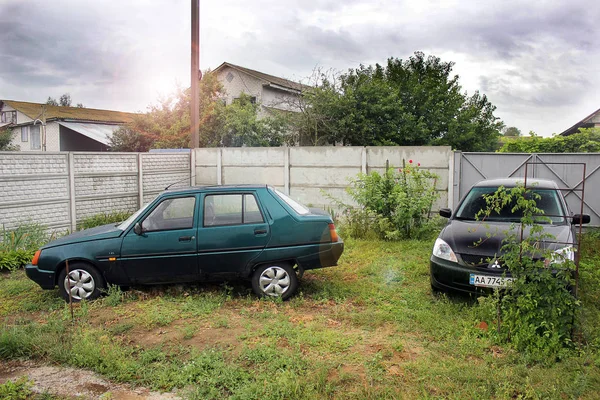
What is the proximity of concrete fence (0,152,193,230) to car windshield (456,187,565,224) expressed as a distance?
27.8ft

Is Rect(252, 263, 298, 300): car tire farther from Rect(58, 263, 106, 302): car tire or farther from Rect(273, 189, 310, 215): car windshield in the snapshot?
Rect(58, 263, 106, 302): car tire

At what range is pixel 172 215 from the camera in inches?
239

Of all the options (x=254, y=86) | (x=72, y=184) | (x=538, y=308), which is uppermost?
(x=254, y=86)

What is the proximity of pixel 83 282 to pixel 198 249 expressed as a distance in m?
1.55

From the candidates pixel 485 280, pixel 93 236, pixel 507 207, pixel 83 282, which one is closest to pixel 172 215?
pixel 93 236

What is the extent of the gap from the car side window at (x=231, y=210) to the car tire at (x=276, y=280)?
2.12 ft

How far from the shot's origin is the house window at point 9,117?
34.8 meters

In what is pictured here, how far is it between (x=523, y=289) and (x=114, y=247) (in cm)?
467

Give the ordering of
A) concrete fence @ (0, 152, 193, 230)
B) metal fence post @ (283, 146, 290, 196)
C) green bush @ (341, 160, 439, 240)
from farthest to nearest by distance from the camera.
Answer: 1. metal fence post @ (283, 146, 290, 196)
2. green bush @ (341, 160, 439, 240)
3. concrete fence @ (0, 152, 193, 230)

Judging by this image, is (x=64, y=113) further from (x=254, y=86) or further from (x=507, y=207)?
(x=507, y=207)

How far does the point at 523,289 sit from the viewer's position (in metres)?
4.34

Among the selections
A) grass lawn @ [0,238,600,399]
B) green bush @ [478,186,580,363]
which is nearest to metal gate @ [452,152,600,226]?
grass lawn @ [0,238,600,399]

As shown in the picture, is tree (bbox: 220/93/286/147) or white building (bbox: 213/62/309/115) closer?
tree (bbox: 220/93/286/147)

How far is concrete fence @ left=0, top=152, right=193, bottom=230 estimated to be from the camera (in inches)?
373
